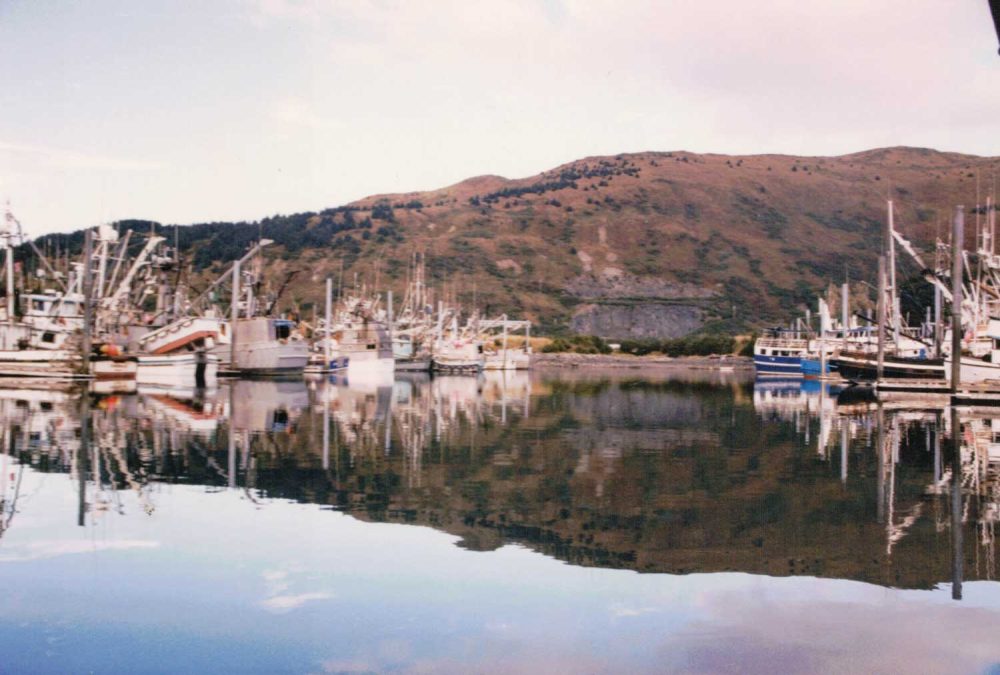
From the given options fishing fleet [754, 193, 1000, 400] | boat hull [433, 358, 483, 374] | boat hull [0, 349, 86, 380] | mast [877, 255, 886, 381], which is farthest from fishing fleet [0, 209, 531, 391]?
fishing fleet [754, 193, 1000, 400]

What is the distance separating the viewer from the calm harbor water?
789 centimetres

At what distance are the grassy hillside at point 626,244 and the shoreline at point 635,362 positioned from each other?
1290 centimetres

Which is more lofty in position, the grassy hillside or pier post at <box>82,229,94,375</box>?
the grassy hillside

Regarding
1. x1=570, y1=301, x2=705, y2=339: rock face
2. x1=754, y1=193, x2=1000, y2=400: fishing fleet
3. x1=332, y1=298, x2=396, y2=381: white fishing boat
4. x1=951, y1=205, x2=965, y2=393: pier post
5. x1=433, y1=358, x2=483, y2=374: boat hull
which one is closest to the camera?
x1=951, y1=205, x2=965, y2=393: pier post

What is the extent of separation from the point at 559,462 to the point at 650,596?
10.2 m

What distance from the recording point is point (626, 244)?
6220 inches

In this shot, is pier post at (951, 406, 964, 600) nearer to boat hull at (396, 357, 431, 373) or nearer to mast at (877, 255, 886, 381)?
mast at (877, 255, 886, 381)

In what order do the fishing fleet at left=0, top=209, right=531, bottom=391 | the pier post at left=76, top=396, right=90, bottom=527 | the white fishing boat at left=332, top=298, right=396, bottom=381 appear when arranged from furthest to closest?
the white fishing boat at left=332, top=298, right=396, bottom=381, the fishing fleet at left=0, top=209, right=531, bottom=391, the pier post at left=76, top=396, right=90, bottom=527

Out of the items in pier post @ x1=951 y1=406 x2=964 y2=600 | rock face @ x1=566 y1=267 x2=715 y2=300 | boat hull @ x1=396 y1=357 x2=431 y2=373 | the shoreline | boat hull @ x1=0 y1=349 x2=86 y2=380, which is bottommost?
the shoreline

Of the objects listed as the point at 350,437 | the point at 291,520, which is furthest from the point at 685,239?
the point at 291,520

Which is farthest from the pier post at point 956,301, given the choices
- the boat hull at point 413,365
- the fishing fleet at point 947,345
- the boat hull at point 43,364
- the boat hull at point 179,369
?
the boat hull at point 413,365

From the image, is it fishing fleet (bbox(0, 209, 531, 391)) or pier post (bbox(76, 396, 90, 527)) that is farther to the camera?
fishing fleet (bbox(0, 209, 531, 391))

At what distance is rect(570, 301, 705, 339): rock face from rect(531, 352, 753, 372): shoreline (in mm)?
18393

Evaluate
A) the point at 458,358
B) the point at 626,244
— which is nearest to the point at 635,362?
the point at 458,358
